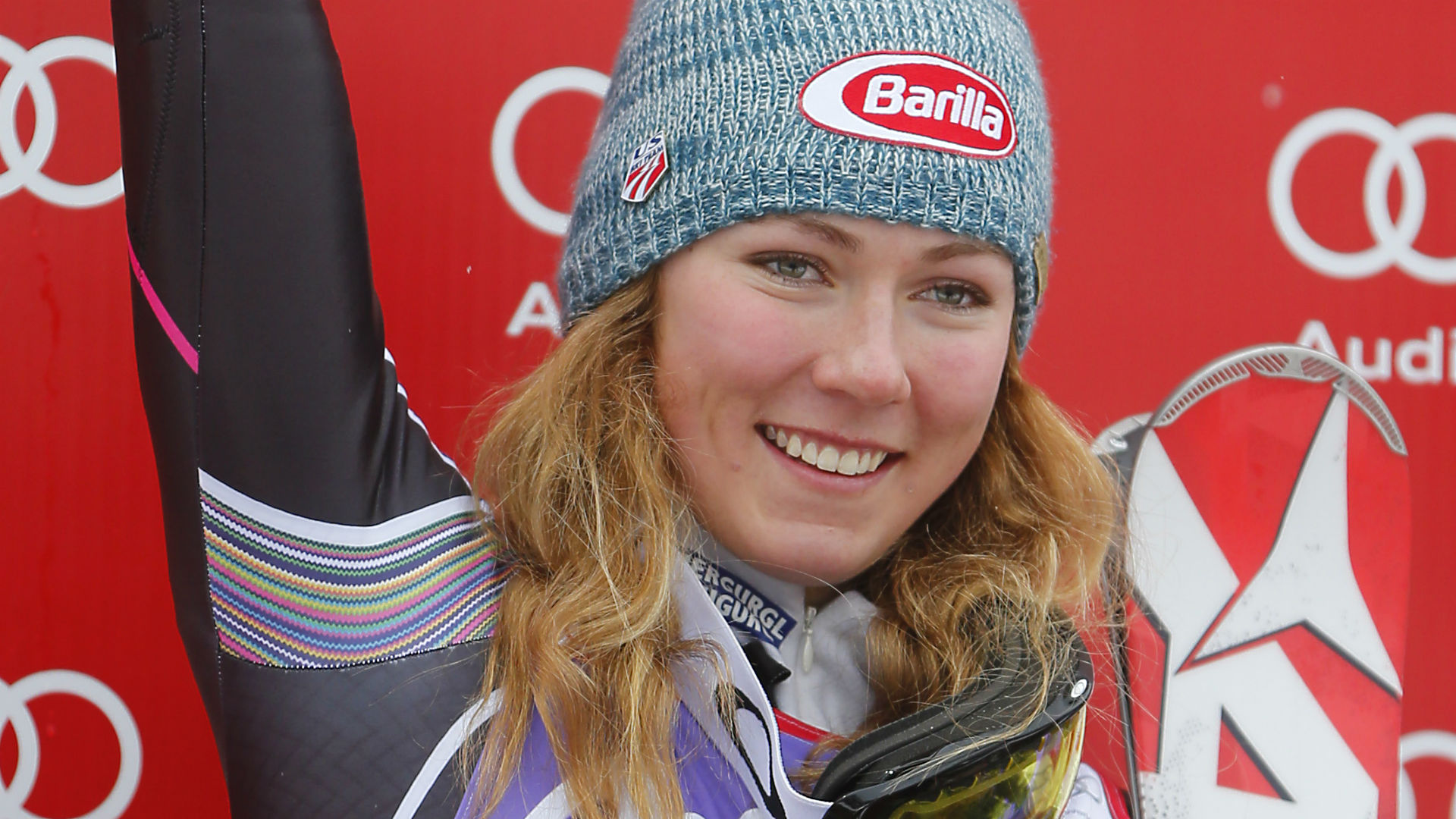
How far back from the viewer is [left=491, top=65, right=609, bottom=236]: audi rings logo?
1483 millimetres

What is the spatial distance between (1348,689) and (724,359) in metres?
1.03

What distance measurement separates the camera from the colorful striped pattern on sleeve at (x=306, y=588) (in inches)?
37.1

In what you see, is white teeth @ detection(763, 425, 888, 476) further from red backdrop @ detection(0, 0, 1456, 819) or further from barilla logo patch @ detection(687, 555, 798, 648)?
red backdrop @ detection(0, 0, 1456, 819)

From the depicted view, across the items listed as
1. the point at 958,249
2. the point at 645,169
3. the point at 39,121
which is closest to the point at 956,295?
the point at 958,249

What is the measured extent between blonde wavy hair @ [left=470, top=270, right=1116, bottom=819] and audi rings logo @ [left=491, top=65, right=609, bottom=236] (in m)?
0.40

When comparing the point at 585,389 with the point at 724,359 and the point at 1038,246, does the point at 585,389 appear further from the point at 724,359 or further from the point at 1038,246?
the point at 1038,246

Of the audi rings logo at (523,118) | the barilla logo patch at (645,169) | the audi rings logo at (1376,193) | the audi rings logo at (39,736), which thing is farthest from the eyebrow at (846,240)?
the audi rings logo at (39,736)

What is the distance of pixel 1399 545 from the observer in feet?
5.16

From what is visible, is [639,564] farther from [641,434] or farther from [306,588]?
[306,588]

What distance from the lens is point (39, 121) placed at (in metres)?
1.39

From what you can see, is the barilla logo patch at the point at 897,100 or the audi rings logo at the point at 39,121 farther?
the audi rings logo at the point at 39,121

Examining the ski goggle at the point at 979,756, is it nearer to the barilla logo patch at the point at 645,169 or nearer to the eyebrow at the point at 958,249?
the eyebrow at the point at 958,249

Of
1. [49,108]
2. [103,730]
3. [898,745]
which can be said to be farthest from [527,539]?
[49,108]

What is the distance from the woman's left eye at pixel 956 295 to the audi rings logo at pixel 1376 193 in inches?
29.8
